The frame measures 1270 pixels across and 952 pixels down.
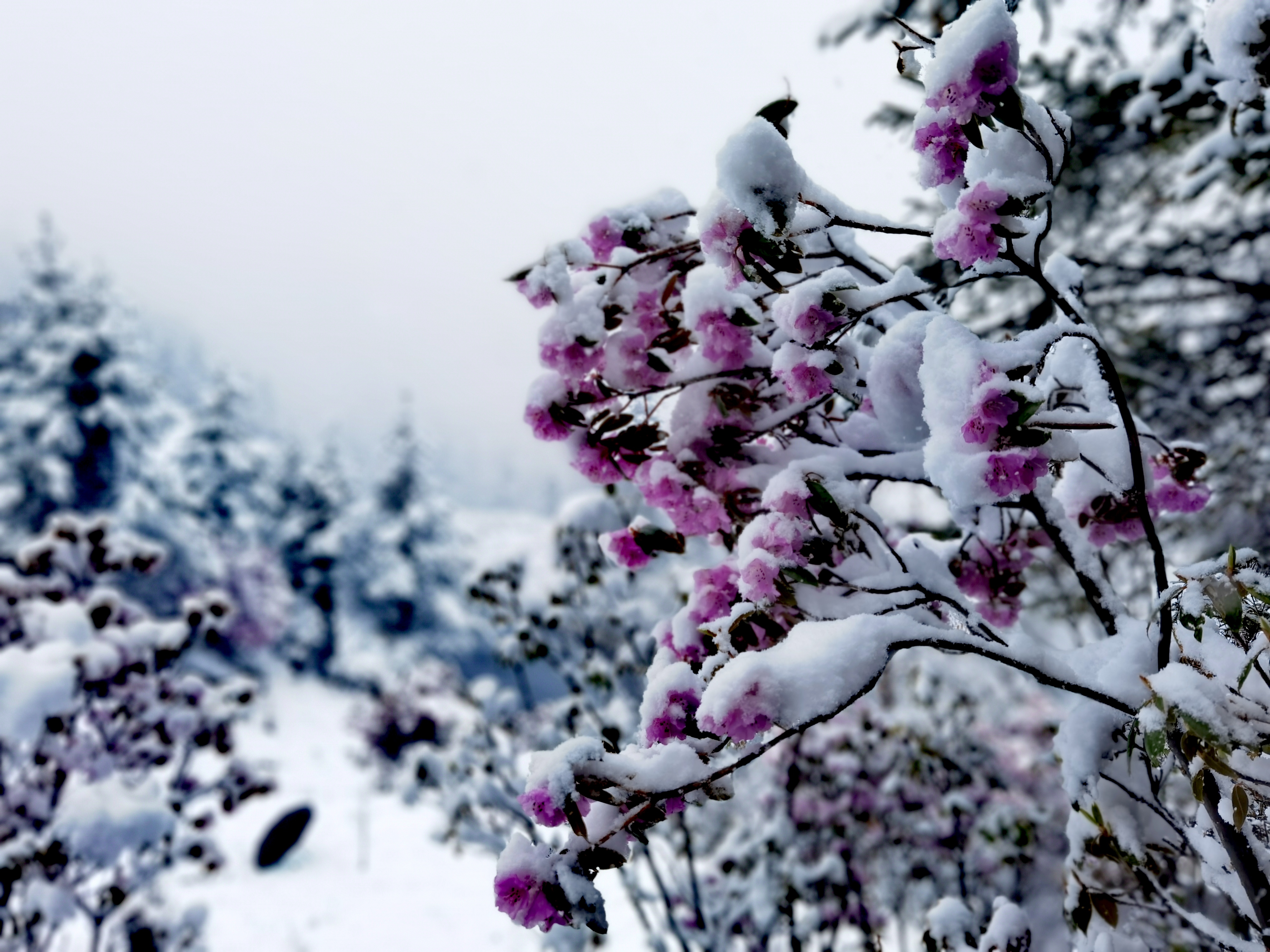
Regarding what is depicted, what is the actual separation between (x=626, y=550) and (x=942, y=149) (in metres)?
0.96

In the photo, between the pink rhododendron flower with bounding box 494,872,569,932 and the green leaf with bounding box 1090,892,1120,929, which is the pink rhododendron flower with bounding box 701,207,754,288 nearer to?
the pink rhododendron flower with bounding box 494,872,569,932

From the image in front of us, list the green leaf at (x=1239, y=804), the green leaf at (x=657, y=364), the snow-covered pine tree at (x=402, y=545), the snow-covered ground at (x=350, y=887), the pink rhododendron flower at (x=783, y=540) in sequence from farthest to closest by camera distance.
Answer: the snow-covered pine tree at (x=402, y=545) < the snow-covered ground at (x=350, y=887) < the green leaf at (x=657, y=364) < the pink rhododendron flower at (x=783, y=540) < the green leaf at (x=1239, y=804)

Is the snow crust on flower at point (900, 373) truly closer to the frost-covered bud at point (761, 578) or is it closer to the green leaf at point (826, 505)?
the green leaf at point (826, 505)

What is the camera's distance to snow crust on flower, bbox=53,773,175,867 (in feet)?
9.27

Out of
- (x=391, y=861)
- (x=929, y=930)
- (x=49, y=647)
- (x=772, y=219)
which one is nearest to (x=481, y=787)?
(x=49, y=647)

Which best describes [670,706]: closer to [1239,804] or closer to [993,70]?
[1239,804]

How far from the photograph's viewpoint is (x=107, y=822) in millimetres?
2854

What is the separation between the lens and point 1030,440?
90 centimetres

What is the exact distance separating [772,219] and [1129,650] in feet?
2.91

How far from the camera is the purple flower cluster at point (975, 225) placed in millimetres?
970

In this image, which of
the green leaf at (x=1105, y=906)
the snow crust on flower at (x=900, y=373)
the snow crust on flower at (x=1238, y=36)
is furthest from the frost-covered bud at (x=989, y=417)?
the snow crust on flower at (x=1238, y=36)

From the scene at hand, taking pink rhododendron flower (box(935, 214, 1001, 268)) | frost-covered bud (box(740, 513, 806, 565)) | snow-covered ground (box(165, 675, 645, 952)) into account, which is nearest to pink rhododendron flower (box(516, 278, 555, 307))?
frost-covered bud (box(740, 513, 806, 565))

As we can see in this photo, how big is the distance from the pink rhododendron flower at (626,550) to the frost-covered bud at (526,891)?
66 cm

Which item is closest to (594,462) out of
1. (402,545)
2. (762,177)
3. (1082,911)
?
(762,177)
